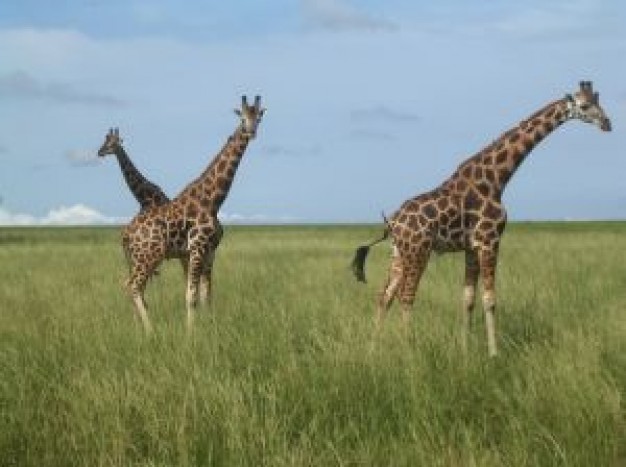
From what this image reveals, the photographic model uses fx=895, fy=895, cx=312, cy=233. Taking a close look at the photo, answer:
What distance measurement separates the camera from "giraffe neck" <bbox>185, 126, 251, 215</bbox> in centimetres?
998

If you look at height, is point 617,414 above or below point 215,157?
below

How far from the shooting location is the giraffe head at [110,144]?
39.0ft

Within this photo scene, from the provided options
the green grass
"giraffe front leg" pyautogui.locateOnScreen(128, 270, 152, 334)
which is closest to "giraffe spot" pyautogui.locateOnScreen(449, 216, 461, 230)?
the green grass

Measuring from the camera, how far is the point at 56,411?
626 cm

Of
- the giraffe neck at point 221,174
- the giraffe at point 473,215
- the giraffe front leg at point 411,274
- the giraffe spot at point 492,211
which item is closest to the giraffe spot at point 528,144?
the giraffe at point 473,215

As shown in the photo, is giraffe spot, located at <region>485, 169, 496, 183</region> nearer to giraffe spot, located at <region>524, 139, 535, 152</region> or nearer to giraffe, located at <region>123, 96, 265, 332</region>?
giraffe spot, located at <region>524, 139, 535, 152</region>

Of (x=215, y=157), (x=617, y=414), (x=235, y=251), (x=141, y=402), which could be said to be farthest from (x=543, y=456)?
(x=235, y=251)

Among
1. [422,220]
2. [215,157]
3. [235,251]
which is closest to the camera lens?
[422,220]

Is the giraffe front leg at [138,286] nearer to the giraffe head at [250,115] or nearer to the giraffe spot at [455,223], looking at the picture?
the giraffe head at [250,115]

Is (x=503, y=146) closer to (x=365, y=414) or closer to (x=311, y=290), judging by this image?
(x=365, y=414)

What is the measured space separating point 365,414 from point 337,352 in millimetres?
900

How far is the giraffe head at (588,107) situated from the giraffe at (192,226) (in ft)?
11.1

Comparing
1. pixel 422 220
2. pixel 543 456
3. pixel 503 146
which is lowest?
pixel 543 456

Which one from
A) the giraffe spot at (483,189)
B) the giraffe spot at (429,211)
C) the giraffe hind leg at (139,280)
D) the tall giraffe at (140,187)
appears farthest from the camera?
the tall giraffe at (140,187)
